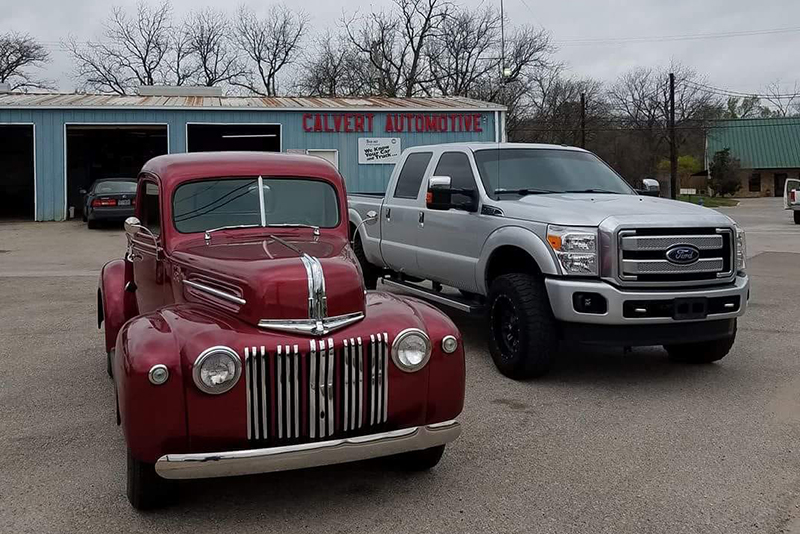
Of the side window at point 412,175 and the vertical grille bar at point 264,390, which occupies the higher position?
the side window at point 412,175

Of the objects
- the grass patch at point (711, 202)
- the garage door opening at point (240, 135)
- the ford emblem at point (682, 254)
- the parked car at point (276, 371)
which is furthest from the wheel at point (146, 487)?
the grass patch at point (711, 202)

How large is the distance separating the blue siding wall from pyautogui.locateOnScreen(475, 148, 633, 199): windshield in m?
16.9

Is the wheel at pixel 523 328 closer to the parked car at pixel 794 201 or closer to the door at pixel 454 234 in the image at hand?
the door at pixel 454 234

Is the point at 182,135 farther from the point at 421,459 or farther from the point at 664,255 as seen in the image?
the point at 421,459

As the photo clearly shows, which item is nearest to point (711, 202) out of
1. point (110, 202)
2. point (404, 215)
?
point (110, 202)

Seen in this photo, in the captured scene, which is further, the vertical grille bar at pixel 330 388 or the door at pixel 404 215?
the door at pixel 404 215

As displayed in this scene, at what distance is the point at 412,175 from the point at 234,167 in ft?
11.9

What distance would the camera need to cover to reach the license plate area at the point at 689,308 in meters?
5.69

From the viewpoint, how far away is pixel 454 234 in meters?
7.26

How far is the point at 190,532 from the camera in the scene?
3.56 metres

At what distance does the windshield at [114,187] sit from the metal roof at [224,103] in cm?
279

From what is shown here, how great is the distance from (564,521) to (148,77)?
191 ft

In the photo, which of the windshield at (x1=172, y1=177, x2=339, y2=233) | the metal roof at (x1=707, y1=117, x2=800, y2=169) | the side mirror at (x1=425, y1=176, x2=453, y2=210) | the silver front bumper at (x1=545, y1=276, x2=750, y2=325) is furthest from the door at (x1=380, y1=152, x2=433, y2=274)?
the metal roof at (x1=707, y1=117, x2=800, y2=169)

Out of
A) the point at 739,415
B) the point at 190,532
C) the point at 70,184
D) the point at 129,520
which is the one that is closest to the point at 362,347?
the point at 190,532
